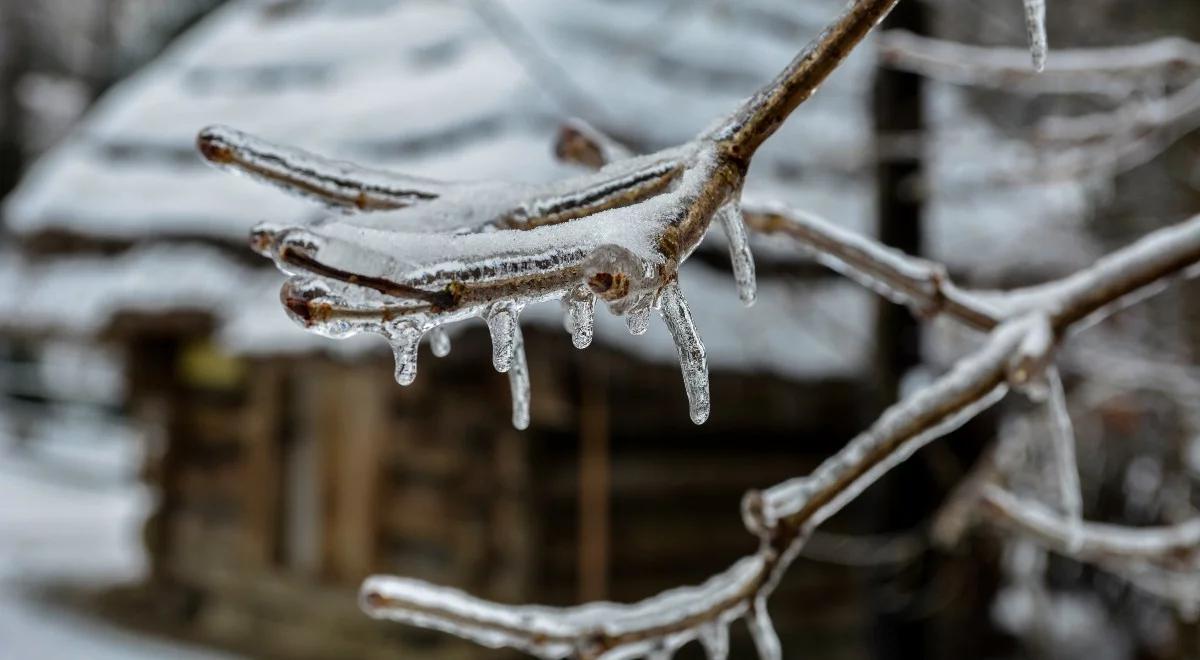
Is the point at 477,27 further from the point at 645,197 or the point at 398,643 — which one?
the point at 645,197

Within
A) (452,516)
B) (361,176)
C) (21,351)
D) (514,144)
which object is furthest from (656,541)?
(21,351)

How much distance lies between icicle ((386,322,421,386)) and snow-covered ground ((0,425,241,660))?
600cm

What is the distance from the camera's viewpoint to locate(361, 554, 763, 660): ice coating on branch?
93cm

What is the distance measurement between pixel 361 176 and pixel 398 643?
16.8ft

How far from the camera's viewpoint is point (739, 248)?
2.29 feet

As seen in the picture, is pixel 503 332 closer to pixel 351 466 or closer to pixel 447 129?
pixel 447 129

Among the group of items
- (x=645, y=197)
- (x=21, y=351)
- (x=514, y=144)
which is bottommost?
(x=645, y=197)

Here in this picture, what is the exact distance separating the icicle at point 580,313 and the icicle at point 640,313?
0.06 feet

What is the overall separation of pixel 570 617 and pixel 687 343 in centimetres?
44

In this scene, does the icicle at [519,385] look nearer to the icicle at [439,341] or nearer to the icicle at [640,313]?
the icicle at [439,341]

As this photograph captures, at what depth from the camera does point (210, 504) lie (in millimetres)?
6621

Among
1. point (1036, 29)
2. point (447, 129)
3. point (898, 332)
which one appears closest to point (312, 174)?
point (1036, 29)

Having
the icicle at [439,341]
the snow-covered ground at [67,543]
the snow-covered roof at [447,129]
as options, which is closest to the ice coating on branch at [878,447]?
the icicle at [439,341]

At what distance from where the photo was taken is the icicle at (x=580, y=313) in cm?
52
